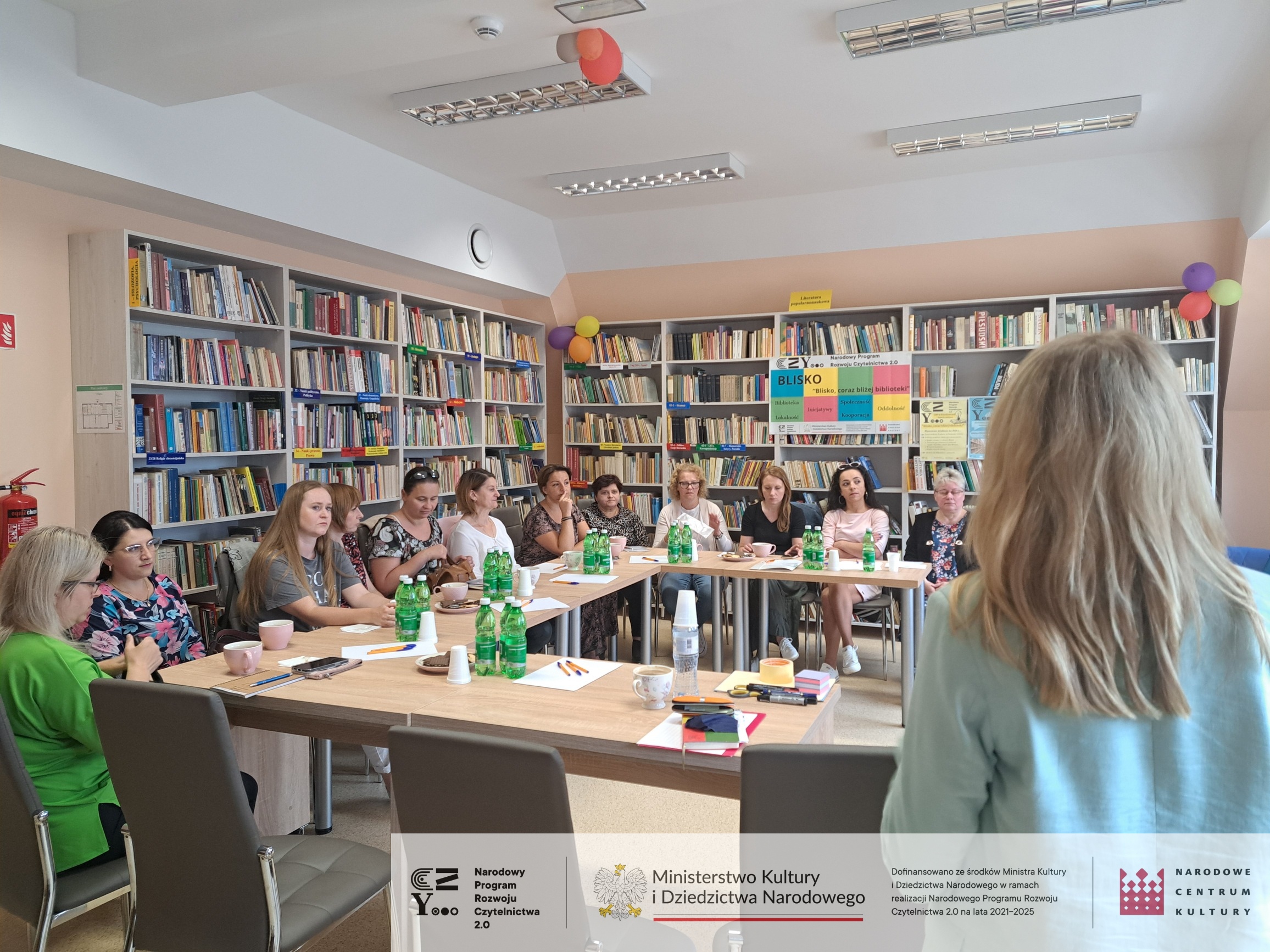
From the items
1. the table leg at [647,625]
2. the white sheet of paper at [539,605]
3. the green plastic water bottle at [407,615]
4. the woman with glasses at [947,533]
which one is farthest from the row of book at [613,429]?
the green plastic water bottle at [407,615]

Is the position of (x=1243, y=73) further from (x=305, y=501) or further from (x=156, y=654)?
(x=156, y=654)

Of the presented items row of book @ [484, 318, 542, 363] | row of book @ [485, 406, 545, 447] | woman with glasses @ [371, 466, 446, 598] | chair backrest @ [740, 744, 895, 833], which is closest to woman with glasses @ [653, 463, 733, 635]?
woman with glasses @ [371, 466, 446, 598]

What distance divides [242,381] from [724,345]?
12.3 ft

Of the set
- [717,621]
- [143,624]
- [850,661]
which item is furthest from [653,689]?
[850,661]

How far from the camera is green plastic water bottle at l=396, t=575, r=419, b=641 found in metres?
3.03

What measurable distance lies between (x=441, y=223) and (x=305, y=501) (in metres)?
3.12

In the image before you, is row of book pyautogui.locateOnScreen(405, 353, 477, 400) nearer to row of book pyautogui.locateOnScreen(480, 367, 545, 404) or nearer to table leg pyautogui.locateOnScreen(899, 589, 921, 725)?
row of book pyautogui.locateOnScreen(480, 367, 545, 404)

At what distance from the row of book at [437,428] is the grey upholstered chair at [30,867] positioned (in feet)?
13.9

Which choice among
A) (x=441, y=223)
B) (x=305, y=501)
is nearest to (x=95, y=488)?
(x=305, y=501)

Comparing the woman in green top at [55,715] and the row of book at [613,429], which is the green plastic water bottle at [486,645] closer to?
the woman in green top at [55,715]

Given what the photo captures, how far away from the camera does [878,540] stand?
5.53 meters

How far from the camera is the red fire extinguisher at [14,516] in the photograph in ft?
12.9

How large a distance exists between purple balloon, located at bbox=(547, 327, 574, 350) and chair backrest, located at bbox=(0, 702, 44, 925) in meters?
5.93

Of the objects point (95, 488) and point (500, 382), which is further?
point (500, 382)
